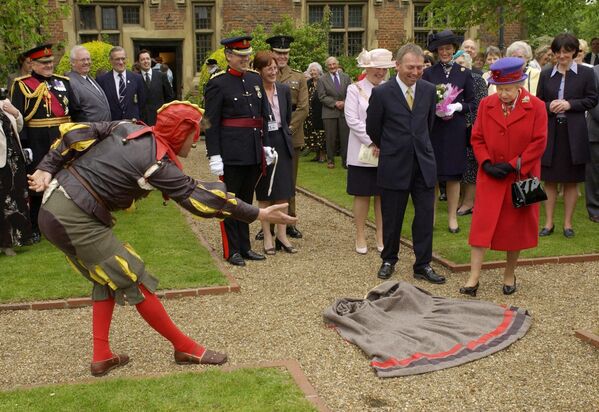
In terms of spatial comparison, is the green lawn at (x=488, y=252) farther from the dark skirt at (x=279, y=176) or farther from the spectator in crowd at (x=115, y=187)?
the spectator in crowd at (x=115, y=187)

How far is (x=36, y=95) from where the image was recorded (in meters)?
8.55

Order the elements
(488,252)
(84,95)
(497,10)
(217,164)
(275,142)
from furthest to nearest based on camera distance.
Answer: (497,10), (84,95), (275,142), (488,252), (217,164)

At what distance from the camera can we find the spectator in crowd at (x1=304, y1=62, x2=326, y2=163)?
15.8 metres

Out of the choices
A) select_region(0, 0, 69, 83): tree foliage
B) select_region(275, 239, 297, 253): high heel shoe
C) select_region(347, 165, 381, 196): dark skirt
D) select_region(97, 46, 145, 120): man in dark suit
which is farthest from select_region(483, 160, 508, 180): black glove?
select_region(0, 0, 69, 83): tree foliage

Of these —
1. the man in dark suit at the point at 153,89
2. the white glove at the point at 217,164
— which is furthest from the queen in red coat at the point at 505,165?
the man in dark suit at the point at 153,89

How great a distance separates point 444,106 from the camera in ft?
28.6

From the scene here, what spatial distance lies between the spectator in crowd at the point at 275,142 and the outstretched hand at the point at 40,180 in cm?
370

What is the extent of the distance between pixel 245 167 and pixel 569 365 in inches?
150

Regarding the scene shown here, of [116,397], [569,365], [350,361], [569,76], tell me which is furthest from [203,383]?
[569,76]

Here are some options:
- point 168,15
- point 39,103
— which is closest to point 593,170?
point 39,103

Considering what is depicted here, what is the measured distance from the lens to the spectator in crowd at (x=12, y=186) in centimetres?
800

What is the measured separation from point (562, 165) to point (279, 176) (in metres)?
3.27

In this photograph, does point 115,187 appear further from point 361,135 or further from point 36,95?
point 36,95

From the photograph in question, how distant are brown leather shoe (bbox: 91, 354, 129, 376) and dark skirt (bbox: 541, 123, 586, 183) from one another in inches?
223
